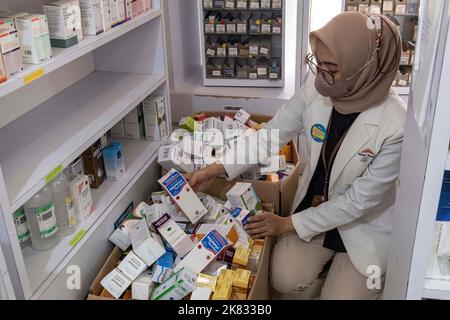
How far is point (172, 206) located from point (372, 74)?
3.49ft

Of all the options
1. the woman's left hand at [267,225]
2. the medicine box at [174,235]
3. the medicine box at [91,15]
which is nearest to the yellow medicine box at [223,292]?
the medicine box at [174,235]

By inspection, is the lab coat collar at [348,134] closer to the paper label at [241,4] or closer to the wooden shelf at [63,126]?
the wooden shelf at [63,126]

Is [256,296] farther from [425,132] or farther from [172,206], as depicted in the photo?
[425,132]

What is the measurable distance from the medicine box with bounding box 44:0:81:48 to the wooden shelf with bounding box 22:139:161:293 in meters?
0.73

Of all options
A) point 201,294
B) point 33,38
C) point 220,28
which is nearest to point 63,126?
point 33,38

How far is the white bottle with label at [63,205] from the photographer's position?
1965mm

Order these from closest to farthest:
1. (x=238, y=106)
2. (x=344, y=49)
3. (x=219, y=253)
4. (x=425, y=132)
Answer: (x=425, y=132) < (x=344, y=49) < (x=219, y=253) < (x=238, y=106)

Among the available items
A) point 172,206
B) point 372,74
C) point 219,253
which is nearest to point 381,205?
point 372,74

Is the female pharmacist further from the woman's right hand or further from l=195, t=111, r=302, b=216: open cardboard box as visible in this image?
l=195, t=111, r=302, b=216: open cardboard box

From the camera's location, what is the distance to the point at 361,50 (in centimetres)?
185

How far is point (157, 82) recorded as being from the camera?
8.59 ft

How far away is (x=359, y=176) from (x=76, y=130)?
121cm

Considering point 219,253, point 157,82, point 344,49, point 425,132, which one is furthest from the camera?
point 157,82

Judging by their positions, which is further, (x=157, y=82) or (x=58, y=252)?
(x=157, y=82)
